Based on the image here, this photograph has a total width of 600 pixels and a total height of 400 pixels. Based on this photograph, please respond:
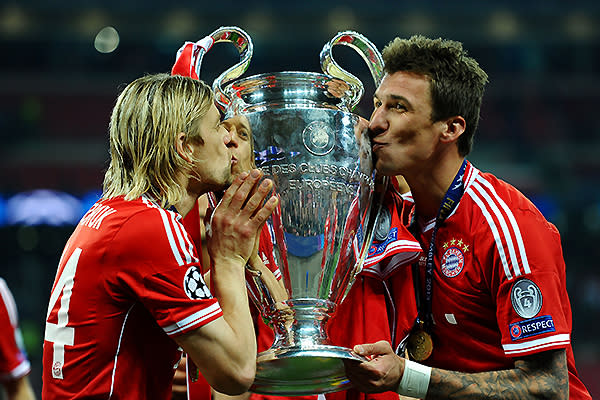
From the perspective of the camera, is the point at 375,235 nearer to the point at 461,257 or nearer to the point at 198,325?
the point at 461,257

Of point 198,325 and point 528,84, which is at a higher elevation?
point 528,84

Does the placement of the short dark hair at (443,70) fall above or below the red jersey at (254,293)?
above

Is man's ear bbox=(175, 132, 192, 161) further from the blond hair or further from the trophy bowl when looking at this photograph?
the trophy bowl


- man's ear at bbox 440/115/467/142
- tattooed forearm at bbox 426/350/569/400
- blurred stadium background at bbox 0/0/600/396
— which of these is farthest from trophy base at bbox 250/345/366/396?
blurred stadium background at bbox 0/0/600/396

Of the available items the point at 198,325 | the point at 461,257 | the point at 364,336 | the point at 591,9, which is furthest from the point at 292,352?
the point at 591,9

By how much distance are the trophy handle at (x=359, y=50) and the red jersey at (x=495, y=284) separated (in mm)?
480

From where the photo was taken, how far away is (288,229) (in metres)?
1.86

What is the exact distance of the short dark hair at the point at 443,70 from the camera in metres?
2.25

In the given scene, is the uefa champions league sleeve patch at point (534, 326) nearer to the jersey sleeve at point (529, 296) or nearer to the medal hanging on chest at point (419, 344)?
the jersey sleeve at point (529, 296)

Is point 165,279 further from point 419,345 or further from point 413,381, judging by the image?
point 419,345

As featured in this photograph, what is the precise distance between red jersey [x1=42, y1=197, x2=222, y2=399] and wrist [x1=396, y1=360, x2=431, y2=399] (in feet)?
1.82

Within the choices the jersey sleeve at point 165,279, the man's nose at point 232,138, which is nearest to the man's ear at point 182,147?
the man's nose at point 232,138

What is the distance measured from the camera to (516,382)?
1.99 metres

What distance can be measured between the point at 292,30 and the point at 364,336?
14804 millimetres
